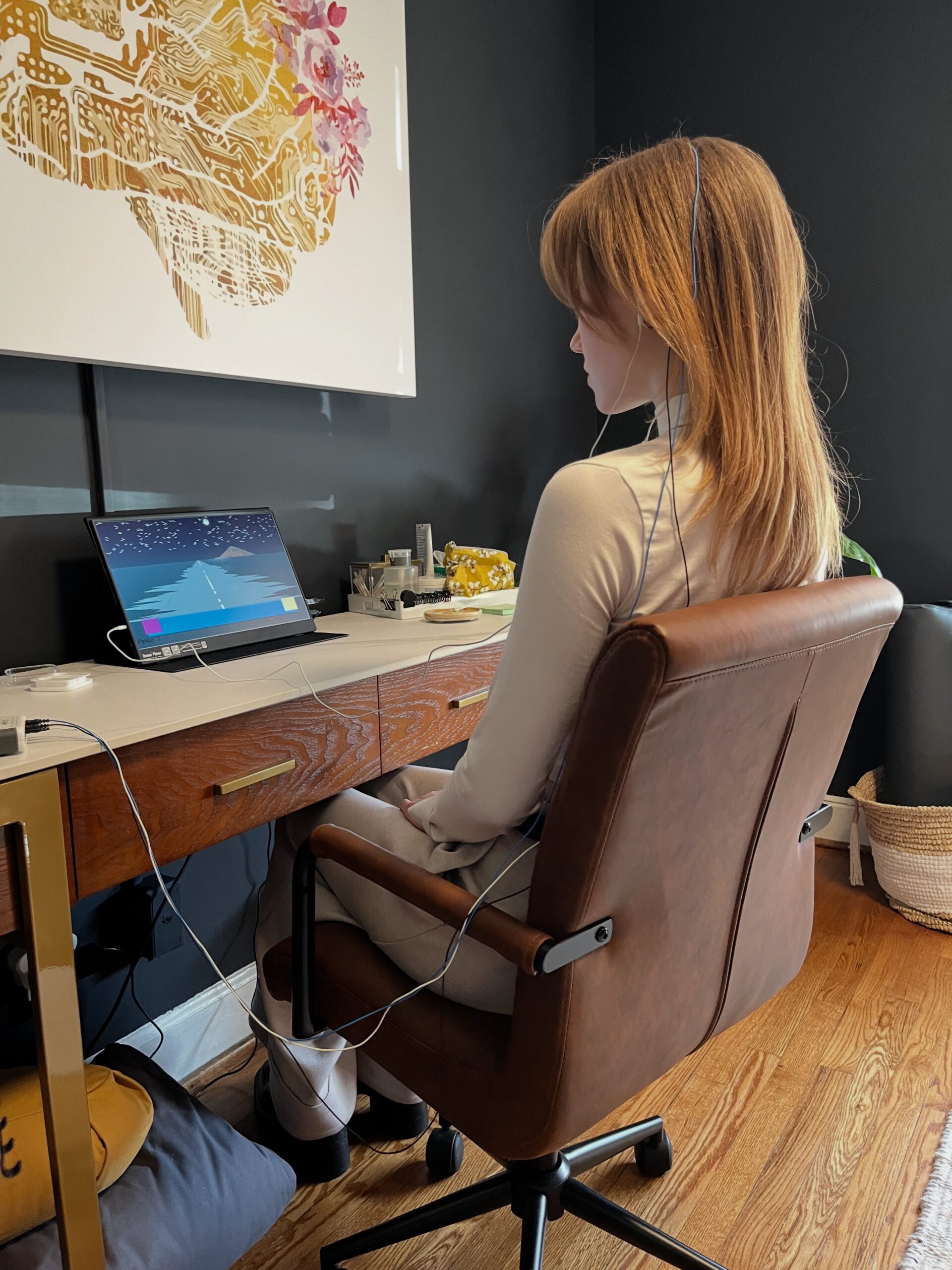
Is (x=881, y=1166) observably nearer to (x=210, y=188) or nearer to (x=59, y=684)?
(x=59, y=684)

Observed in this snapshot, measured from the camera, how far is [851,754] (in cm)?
272

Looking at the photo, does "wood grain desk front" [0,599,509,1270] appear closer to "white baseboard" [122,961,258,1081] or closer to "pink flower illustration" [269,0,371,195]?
"white baseboard" [122,961,258,1081]

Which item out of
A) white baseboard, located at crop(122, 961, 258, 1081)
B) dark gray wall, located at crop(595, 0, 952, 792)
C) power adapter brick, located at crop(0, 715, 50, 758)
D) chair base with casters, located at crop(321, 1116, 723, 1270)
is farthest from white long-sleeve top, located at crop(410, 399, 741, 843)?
dark gray wall, located at crop(595, 0, 952, 792)

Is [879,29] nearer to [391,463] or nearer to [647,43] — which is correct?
[647,43]

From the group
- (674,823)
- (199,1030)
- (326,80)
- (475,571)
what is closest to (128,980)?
(199,1030)

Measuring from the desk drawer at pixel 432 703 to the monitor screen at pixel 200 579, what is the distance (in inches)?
12.6

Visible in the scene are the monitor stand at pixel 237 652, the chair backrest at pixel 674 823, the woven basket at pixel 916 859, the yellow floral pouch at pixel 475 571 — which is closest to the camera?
the chair backrest at pixel 674 823

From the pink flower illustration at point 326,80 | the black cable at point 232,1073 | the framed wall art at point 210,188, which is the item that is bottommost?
the black cable at point 232,1073

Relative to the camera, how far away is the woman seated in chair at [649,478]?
0.83 meters

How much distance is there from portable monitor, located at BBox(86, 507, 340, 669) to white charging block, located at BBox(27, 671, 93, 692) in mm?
157

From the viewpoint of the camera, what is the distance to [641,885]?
827 mm

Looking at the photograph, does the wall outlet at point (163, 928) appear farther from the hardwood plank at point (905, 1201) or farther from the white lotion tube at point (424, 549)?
the hardwood plank at point (905, 1201)

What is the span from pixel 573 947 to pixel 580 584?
323 mm

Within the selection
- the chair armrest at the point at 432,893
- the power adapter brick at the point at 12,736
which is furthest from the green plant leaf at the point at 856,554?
the power adapter brick at the point at 12,736
